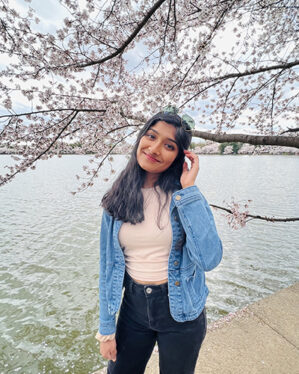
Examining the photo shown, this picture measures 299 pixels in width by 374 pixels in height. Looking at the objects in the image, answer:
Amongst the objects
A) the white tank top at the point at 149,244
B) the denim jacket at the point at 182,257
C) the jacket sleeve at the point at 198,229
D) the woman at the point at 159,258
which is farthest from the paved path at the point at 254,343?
the jacket sleeve at the point at 198,229

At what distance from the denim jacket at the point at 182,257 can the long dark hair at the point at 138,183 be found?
0.10 m

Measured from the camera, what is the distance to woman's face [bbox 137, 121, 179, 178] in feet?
4.61

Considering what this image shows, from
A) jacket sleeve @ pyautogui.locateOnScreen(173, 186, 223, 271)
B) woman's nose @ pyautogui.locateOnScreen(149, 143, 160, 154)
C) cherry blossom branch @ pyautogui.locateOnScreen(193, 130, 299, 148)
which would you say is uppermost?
cherry blossom branch @ pyautogui.locateOnScreen(193, 130, 299, 148)

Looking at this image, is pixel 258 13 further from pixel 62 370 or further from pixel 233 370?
pixel 62 370

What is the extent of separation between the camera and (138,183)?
153 centimetres

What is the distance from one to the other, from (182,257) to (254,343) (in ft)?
6.33

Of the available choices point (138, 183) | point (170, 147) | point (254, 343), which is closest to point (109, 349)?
point (138, 183)

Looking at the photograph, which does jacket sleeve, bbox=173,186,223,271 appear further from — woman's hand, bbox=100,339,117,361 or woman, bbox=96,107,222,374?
woman's hand, bbox=100,339,117,361

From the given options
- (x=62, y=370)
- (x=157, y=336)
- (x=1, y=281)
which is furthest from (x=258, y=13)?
(x=1, y=281)

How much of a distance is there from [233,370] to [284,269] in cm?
448

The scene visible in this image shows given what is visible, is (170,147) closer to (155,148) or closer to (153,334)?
(155,148)

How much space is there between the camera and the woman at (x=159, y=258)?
4.16 ft

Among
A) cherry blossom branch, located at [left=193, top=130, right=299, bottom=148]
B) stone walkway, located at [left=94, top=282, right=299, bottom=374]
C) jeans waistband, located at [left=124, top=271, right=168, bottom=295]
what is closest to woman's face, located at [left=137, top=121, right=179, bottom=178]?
jeans waistband, located at [left=124, top=271, right=168, bottom=295]

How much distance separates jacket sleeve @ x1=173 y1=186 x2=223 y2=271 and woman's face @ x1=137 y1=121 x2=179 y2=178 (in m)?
0.26
